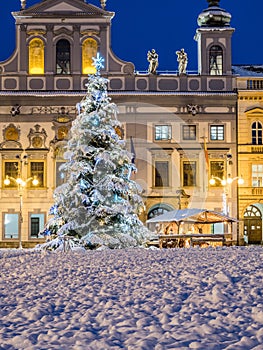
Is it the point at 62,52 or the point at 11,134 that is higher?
the point at 62,52

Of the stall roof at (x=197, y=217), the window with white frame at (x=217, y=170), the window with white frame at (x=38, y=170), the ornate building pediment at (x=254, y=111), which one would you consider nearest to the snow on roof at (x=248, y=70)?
the ornate building pediment at (x=254, y=111)

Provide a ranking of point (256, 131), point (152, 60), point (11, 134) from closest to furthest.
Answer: point (11, 134), point (152, 60), point (256, 131)

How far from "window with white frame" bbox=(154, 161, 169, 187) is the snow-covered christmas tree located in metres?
19.6

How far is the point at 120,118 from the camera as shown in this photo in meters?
49.4

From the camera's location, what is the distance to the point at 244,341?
8469 millimetres

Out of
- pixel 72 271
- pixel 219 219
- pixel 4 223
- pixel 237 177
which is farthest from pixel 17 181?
pixel 72 271

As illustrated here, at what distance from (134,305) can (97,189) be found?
725 inches

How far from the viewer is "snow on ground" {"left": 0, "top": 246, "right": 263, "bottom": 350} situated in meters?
8.72

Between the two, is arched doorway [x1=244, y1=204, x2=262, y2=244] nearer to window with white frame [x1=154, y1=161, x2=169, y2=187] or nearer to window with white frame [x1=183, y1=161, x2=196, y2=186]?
window with white frame [x1=183, y1=161, x2=196, y2=186]

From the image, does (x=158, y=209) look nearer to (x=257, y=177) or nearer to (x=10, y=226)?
(x=257, y=177)

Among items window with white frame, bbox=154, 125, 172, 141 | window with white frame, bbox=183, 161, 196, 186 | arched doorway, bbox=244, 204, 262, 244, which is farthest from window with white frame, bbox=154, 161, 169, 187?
arched doorway, bbox=244, 204, 262, 244

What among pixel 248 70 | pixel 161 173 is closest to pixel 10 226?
pixel 161 173

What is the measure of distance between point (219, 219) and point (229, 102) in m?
17.6

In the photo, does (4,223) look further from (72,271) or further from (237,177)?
(72,271)
